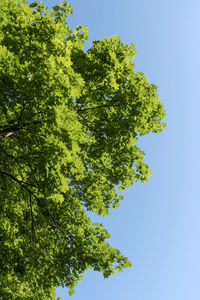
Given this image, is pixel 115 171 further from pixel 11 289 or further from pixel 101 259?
pixel 11 289

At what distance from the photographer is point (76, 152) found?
9.48 meters

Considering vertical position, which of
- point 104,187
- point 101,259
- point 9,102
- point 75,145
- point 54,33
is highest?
point 54,33

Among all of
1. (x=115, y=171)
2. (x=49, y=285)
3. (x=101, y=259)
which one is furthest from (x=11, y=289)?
(x=115, y=171)

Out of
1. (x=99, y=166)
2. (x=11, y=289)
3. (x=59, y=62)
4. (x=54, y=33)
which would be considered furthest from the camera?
(x=11, y=289)

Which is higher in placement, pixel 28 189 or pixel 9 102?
pixel 9 102

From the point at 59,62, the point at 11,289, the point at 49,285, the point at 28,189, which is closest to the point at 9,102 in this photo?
the point at 59,62

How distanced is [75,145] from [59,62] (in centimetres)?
237

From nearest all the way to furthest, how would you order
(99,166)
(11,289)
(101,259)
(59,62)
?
1. (59,62)
2. (101,259)
3. (99,166)
4. (11,289)

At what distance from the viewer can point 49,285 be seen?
930cm

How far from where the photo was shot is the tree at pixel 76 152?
7832 millimetres

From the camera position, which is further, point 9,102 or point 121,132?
point 121,132

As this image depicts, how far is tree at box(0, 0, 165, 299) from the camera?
7.83 m

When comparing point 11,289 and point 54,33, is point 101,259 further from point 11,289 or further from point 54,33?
point 54,33

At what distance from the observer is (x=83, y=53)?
9547 mm
